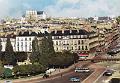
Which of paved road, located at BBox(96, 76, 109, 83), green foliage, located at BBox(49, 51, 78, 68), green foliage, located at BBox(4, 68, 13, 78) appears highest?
green foliage, located at BBox(49, 51, 78, 68)

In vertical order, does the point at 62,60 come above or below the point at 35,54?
below

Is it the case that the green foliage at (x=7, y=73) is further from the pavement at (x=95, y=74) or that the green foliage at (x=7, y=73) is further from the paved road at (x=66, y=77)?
the pavement at (x=95, y=74)

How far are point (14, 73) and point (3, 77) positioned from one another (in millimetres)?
3805

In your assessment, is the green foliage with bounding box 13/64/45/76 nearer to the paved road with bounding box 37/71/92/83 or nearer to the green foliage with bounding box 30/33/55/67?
the paved road with bounding box 37/71/92/83

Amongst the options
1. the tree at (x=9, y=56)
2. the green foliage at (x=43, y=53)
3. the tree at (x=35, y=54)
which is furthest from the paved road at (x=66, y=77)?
the tree at (x=9, y=56)

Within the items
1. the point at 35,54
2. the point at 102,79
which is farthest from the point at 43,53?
the point at 102,79

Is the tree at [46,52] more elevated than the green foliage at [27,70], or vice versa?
the tree at [46,52]

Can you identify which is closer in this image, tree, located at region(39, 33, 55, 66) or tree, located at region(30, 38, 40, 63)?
tree, located at region(39, 33, 55, 66)

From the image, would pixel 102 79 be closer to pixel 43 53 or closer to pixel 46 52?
pixel 43 53

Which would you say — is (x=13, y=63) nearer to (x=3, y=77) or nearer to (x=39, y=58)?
(x=39, y=58)

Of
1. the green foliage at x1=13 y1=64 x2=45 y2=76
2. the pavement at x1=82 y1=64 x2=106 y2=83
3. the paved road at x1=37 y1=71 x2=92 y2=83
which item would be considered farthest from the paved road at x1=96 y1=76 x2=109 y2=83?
the green foliage at x1=13 y1=64 x2=45 y2=76

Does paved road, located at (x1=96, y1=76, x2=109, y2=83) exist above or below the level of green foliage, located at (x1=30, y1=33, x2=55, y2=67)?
below

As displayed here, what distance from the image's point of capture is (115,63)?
192 metres

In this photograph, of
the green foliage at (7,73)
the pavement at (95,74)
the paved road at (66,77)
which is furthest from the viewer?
the green foliage at (7,73)
